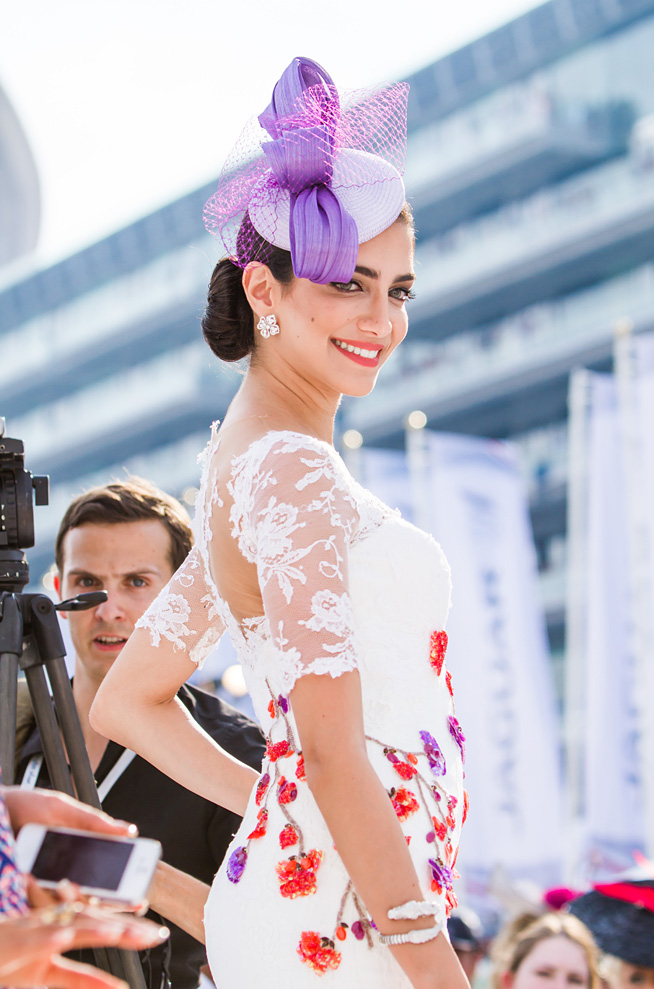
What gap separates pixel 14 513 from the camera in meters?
2.50

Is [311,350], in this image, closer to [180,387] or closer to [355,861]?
[355,861]

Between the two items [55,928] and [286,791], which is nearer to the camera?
[55,928]

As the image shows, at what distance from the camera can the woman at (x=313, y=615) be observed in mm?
1781

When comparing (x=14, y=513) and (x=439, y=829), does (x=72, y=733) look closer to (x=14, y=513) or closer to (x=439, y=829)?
(x=14, y=513)

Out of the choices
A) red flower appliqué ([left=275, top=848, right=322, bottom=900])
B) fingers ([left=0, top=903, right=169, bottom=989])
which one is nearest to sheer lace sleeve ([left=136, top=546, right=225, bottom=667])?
red flower appliqué ([left=275, top=848, right=322, bottom=900])

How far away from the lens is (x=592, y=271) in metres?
41.1

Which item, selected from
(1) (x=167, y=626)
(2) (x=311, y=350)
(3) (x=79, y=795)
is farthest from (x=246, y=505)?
(3) (x=79, y=795)

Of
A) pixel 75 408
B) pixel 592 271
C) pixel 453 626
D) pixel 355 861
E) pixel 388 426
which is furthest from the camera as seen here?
pixel 75 408

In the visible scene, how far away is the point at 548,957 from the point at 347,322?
3113 mm

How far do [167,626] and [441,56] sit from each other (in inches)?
1837

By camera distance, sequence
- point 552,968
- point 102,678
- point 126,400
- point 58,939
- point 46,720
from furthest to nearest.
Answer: point 126,400, point 552,968, point 102,678, point 46,720, point 58,939

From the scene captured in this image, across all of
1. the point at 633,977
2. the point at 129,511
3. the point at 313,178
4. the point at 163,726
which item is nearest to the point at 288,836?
the point at 163,726

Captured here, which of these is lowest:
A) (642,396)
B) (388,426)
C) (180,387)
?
(642,396)

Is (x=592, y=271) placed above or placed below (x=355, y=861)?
above
